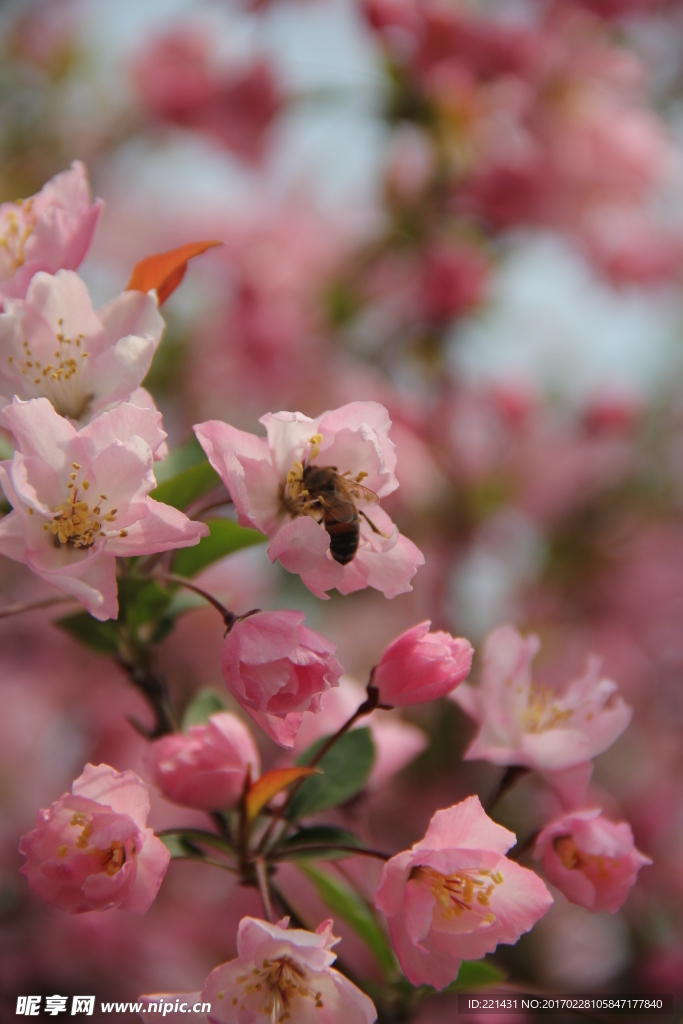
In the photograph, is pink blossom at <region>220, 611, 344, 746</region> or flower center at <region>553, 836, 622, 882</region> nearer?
pink blossom at <region>220, 611, 344, 746</region>

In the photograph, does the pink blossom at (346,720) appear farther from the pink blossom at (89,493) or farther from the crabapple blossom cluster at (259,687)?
the pink blossom at (89,493)

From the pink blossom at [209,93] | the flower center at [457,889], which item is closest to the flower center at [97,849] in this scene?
the flower center at [457,889]

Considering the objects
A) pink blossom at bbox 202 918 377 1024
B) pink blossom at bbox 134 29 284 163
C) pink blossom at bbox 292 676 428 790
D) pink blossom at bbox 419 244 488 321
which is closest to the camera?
pink blossom at bbox 202 918 377 1024

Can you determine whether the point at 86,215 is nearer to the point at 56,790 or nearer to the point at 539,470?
the point at 56,790

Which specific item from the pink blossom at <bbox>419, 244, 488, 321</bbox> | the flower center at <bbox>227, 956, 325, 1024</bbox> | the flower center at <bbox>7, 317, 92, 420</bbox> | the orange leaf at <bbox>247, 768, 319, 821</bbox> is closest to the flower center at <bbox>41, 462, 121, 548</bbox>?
the flower center at <bbox>7, 317, 92, 420</bbox>

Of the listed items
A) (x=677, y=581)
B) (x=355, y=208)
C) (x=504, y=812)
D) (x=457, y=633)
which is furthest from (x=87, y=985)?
(x=355, y=208)

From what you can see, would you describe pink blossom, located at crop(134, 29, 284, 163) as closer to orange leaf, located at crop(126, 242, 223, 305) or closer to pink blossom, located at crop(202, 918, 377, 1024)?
orange leaf, located at crop(126, 242, 223, 305)
